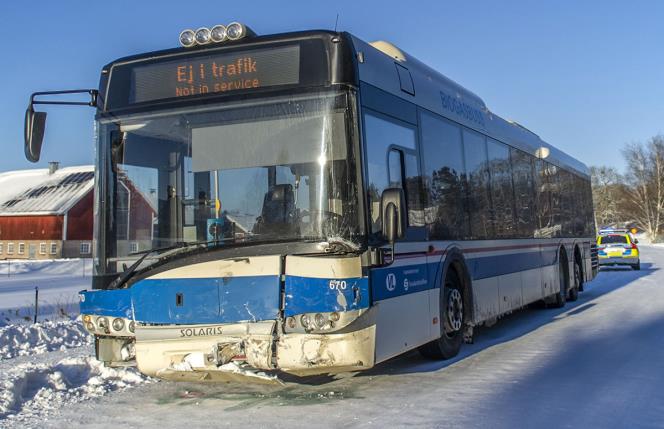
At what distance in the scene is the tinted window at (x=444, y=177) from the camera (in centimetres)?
807

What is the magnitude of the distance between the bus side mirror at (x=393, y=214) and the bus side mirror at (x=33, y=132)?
138 inches

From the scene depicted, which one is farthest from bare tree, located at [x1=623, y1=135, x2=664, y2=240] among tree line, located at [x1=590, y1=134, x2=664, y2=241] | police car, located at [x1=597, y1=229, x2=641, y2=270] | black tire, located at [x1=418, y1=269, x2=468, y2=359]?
black tire, located at [x1=418, y1=269, x2=468, y2=359]

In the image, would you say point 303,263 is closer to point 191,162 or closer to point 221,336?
point 221,336

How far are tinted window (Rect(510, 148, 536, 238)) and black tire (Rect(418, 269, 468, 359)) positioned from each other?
11.4ft

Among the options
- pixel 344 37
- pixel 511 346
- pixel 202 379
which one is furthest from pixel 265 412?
pixel 511 346

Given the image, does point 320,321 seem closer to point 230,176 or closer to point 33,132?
point 230,176

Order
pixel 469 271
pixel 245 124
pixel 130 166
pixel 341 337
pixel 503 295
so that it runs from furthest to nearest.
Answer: pixel 503 295, pixel 469 271, pixel 130 166, pixel 245 124, pixel 341 337

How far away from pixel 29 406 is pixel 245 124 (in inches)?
138

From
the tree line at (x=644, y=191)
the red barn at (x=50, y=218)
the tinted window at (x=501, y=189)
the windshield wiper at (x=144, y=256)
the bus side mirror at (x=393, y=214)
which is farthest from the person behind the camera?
the tree line at (x=644, y=191)

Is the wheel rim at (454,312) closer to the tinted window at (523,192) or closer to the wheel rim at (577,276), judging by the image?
the tinted window at (523,192)

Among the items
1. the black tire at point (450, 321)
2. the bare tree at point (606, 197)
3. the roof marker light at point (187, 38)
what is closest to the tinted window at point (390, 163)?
the black tire at point (450, 321)

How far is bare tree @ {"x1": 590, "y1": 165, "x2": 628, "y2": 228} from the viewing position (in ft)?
340

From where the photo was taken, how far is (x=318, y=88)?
6102 mm

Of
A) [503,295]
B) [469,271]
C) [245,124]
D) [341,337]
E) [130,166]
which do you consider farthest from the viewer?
[503,295]
